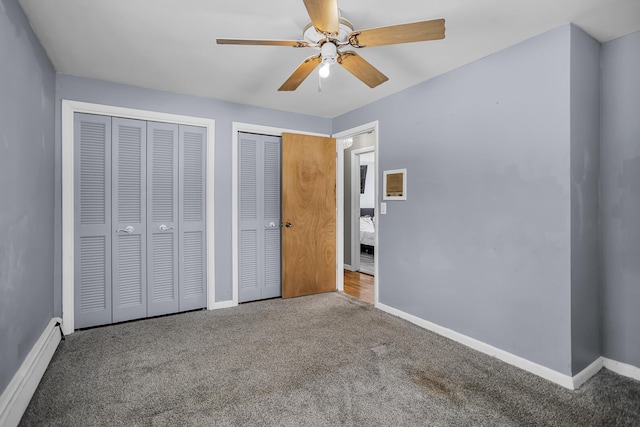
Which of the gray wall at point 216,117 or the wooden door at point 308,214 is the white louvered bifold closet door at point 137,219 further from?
the wooden door at point 308,214

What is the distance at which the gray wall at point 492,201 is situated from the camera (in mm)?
2100

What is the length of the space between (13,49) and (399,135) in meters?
2.93

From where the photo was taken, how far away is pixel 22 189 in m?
1.95

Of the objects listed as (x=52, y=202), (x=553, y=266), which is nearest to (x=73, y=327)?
(x=52, y=202)

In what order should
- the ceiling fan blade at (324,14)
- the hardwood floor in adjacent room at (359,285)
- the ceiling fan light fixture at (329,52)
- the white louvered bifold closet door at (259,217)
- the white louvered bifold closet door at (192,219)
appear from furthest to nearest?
1. the hardwood floor in adjacent room at (359,285)
2. the white louvered bifold closet door at (259,217)
3. the white louvered bifold closet door at (192,219)
4. the ceiling fan light fixture at (329,52)
5. the ceiling fan blade at (324,14)

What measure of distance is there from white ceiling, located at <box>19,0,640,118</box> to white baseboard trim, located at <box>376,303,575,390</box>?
2.25m

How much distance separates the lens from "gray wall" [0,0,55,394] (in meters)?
1.67

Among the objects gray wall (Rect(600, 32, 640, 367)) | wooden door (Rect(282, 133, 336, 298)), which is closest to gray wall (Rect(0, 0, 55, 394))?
wooden door (Rect(282, 133, 336, 298))

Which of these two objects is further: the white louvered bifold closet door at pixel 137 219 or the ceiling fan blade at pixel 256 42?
the white louvered bifold closet door at pixel 137 219

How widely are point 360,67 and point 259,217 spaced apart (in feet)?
7.39

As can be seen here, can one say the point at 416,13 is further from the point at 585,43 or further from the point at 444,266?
the point at 444,266

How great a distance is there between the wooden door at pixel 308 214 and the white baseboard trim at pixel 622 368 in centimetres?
270

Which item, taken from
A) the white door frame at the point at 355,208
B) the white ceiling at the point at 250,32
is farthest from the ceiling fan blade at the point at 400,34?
the white door frame at the point at 355,208

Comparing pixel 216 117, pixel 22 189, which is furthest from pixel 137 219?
pixel 216 117
